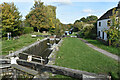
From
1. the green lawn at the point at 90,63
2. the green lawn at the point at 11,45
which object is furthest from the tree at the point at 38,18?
the green lawn at the point at 90,63

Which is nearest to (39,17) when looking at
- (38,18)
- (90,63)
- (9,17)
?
(38,18)

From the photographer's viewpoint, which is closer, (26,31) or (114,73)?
(114,73)

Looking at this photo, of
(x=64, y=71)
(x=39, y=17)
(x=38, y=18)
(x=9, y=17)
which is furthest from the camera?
(x=38, y=18)

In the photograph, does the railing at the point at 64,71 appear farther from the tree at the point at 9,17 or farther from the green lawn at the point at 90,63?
the tree at the point at 9,17

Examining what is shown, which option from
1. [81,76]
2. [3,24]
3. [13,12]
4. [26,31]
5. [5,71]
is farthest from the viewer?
[26,31]

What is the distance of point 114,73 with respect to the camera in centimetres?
553

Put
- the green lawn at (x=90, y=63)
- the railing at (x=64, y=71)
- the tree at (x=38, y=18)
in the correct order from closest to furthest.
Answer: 1. the railing at (x=64, y=71)
2. the green lawn at (x=90, y=63)
3. the tree at (x=38, y=18)

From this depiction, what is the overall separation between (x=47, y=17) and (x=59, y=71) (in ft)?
90.9

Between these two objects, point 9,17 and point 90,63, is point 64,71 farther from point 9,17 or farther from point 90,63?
point 9,17

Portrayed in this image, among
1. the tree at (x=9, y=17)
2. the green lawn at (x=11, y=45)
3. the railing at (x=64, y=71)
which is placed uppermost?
the tree at (x=9, y=17)

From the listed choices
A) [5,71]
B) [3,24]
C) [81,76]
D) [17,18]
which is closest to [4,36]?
[3,24]

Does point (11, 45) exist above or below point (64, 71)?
above

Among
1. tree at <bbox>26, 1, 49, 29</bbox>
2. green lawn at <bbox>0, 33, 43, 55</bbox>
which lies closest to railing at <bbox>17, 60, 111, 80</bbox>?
green lawn at <bbox>0, 33, 43, 55</bbox>

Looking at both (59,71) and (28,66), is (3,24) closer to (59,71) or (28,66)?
(28,66)
